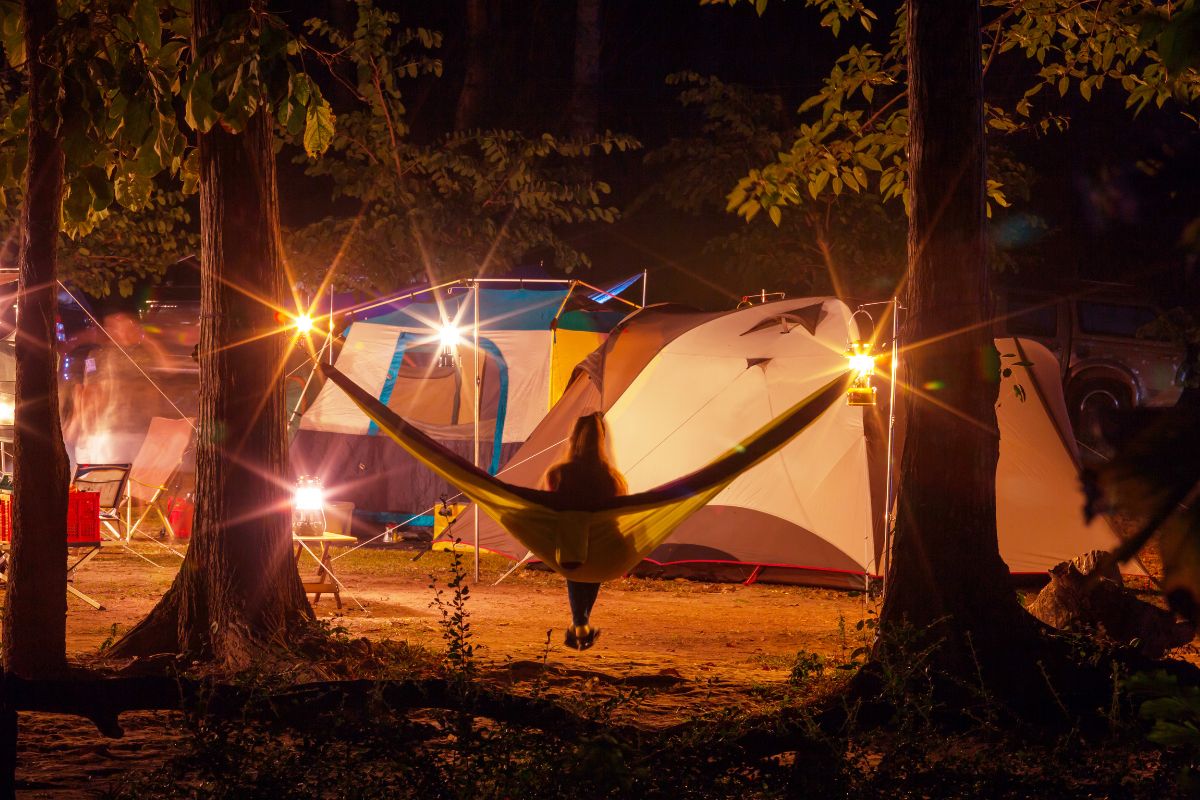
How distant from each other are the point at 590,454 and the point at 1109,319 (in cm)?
1168

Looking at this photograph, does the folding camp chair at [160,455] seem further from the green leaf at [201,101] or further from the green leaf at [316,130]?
the green leaf at [201,101]

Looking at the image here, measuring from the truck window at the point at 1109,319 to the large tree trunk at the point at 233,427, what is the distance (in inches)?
503

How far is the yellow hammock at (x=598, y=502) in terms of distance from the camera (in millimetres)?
5098

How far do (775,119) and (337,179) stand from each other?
568cm

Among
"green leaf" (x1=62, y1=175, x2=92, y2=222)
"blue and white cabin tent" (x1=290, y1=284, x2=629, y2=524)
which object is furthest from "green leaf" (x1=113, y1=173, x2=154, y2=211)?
"blue and white cabin tent" (x1=290, y1=284, x2=629, y2=524)

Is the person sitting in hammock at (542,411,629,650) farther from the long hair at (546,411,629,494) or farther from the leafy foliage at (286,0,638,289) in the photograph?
the leafy foliage at (286,0,638,289)

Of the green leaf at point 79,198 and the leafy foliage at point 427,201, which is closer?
the green leaf at point 79,198

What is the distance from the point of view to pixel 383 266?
556 inches

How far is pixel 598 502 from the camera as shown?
16.8 ft

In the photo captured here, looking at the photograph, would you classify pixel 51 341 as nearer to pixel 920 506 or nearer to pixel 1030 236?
pixel 920 506

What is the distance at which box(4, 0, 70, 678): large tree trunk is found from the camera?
4691 mm

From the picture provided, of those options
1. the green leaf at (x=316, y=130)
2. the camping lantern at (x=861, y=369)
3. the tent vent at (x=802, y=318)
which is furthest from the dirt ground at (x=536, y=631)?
the green leaf at (x=316, y=130)

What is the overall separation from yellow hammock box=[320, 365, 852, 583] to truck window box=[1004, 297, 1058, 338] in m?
10.8

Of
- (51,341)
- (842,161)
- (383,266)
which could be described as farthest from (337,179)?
(51,341)
